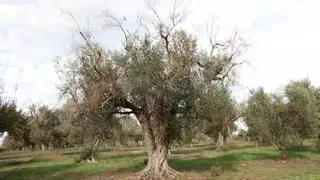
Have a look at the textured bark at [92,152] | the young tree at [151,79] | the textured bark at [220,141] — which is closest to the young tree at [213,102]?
the young tree at [151,79]

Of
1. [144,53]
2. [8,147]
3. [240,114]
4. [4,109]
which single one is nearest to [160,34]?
[144,53]

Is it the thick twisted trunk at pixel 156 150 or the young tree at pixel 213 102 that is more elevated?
the young tree at pixel 213 102

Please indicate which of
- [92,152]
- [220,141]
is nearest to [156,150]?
[92,152]

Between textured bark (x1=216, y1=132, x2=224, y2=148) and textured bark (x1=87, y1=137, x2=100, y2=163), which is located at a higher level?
textured bark (x1=216, y1=132, x2=224, y2=148)

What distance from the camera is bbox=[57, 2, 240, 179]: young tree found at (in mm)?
30953

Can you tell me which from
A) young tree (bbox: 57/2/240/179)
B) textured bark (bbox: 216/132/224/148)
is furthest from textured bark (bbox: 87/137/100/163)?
textured bark (bbox: 216/132/224/148)

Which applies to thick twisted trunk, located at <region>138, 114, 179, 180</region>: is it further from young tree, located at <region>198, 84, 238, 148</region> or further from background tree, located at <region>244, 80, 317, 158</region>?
background tree, located at <region>244, 80, 317, 158</region>

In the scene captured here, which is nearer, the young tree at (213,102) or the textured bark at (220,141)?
the young tree at (213,102)

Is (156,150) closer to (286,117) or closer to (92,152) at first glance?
(92,152)

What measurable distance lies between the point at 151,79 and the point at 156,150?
5961 millimetres

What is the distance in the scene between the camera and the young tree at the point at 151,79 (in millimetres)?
30953

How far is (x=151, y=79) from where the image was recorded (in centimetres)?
3052

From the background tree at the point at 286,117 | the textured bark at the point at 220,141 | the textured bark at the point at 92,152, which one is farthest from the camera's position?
the textured bark at the point at 220,141

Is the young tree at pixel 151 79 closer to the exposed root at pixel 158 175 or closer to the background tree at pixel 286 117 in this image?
the exposed root at pixel 158 175
